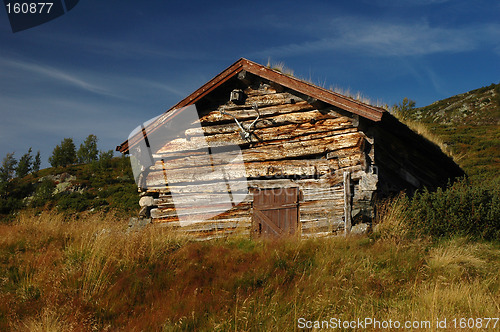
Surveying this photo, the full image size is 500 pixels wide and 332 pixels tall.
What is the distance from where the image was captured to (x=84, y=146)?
52562mm

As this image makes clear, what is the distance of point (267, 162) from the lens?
30.7 feet

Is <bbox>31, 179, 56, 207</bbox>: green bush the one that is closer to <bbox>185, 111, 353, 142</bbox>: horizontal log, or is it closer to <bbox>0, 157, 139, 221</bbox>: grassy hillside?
<bbox>0, 157, 139, 221</bbox>: grassy hillside

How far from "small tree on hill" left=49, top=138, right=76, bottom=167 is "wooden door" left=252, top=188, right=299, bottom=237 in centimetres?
4550

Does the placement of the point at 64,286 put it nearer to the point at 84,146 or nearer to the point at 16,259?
the point at 16,259

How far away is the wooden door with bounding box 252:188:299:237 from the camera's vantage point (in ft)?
Result: 29.0

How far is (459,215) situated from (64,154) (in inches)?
1959

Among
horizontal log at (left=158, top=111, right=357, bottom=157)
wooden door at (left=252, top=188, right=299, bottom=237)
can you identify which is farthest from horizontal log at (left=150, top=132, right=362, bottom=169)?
wooden door at (left=252, top=188, right=299, bottom=237)

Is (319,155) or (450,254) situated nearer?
(450,254)

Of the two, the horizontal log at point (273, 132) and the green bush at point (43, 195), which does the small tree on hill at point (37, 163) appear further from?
the horizontal log at point (273, 132)

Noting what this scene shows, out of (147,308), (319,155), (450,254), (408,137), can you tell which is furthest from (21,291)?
(408,137)

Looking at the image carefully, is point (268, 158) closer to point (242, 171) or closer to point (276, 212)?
point (242, 171)

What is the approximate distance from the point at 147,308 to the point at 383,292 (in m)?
3.64

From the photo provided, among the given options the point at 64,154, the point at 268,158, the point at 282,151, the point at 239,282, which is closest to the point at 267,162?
the point at 268,158

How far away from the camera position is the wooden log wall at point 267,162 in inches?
336
